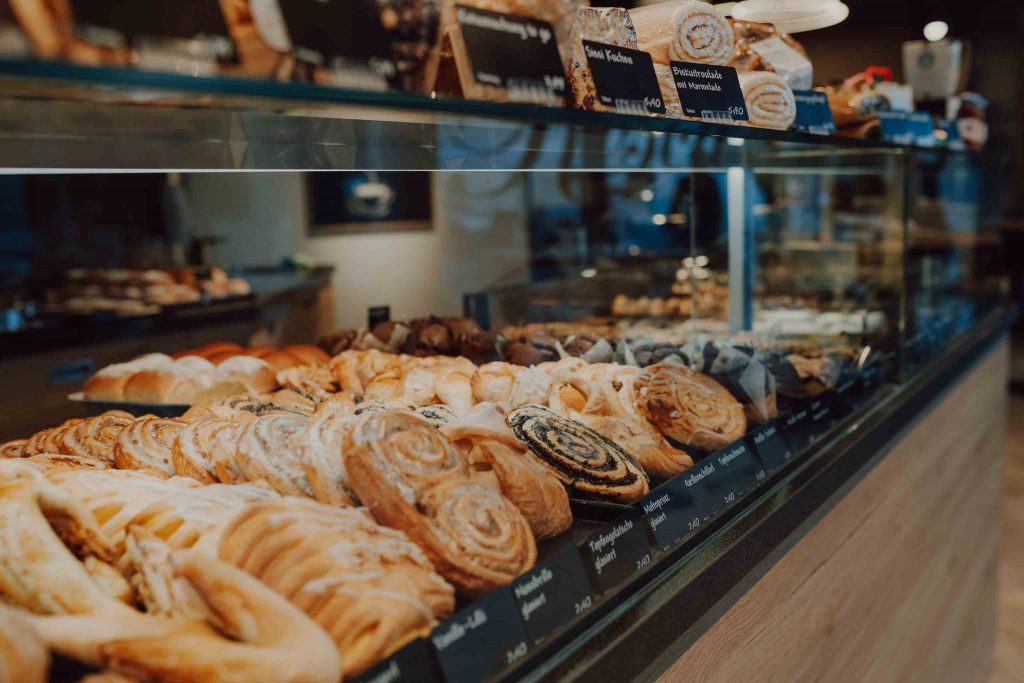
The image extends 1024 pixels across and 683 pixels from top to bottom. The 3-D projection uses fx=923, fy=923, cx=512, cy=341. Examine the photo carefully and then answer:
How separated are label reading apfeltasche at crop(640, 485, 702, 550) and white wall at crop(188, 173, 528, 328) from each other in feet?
15.8

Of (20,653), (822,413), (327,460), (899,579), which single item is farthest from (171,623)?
(899,579)

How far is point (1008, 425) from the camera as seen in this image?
5.95 meters

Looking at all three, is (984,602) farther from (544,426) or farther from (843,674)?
(544,426)

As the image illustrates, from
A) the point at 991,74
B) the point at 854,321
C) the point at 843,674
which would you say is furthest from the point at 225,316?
the point at 991,74

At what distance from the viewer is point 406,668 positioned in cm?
73

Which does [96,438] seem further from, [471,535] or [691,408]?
[691,408]

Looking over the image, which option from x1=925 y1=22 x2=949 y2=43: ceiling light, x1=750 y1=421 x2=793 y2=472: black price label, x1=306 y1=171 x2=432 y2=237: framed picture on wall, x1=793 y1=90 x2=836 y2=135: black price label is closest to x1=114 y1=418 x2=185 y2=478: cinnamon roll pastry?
x1=750 y1=421 x2=793 y2=472: black price label

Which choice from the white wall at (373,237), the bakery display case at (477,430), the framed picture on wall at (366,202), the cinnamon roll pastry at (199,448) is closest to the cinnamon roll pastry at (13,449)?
the bakery display case at (477,430)

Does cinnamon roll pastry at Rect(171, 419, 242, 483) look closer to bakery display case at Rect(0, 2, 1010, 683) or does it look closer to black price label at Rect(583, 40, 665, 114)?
bakery display case at Rect(0, 2, 1010, 683)

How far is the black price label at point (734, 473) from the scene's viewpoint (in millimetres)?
1259

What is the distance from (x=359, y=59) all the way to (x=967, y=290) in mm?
2929

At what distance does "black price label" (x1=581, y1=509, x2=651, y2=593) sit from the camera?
98 centimetres

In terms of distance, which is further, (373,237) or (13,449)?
(373,237)

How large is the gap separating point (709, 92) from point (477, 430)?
647 mm
